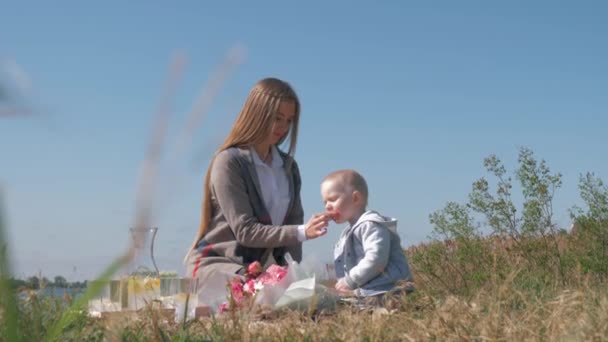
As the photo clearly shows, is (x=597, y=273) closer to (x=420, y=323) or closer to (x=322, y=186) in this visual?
(x=322, y=186)

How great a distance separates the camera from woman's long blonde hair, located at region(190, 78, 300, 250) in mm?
4898

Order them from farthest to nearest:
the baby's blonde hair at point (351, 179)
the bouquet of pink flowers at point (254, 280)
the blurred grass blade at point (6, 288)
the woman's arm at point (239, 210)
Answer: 1. the baby's blonde hair at point (351, 179)
2. the woman's arm at point (239, 210)
3. the bouquet of pink flowers at point (254, 280)
4. the blurred grass blade at point (6, 288)

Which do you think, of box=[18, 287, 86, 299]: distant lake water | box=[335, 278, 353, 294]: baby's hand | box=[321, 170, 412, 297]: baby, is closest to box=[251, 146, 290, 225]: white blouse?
box=[321, 170, 412, 297]: baby

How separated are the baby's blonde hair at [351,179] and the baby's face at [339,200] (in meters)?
0.03

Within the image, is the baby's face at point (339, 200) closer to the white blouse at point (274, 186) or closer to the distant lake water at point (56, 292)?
the white blouse at point (274, 186)

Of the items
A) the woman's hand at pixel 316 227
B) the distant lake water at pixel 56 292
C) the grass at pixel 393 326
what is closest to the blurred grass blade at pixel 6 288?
the grass at pixel 393 326

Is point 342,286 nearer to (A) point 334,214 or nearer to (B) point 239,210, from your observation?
(A) point 334,214

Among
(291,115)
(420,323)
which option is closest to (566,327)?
(420,323)

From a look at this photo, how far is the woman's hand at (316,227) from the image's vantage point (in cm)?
453

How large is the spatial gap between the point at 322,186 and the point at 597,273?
3.20 metres

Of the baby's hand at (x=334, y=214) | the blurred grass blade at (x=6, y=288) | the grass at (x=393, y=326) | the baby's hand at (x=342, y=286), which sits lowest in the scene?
the grass at (x=393, y=326)

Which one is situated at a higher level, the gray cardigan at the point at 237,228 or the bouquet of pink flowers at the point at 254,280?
the gray cardigan at the point at 237,228

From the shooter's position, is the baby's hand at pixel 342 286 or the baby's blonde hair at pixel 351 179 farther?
the baby's blonde hair at pixel 351 179

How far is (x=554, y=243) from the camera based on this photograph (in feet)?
24.2
